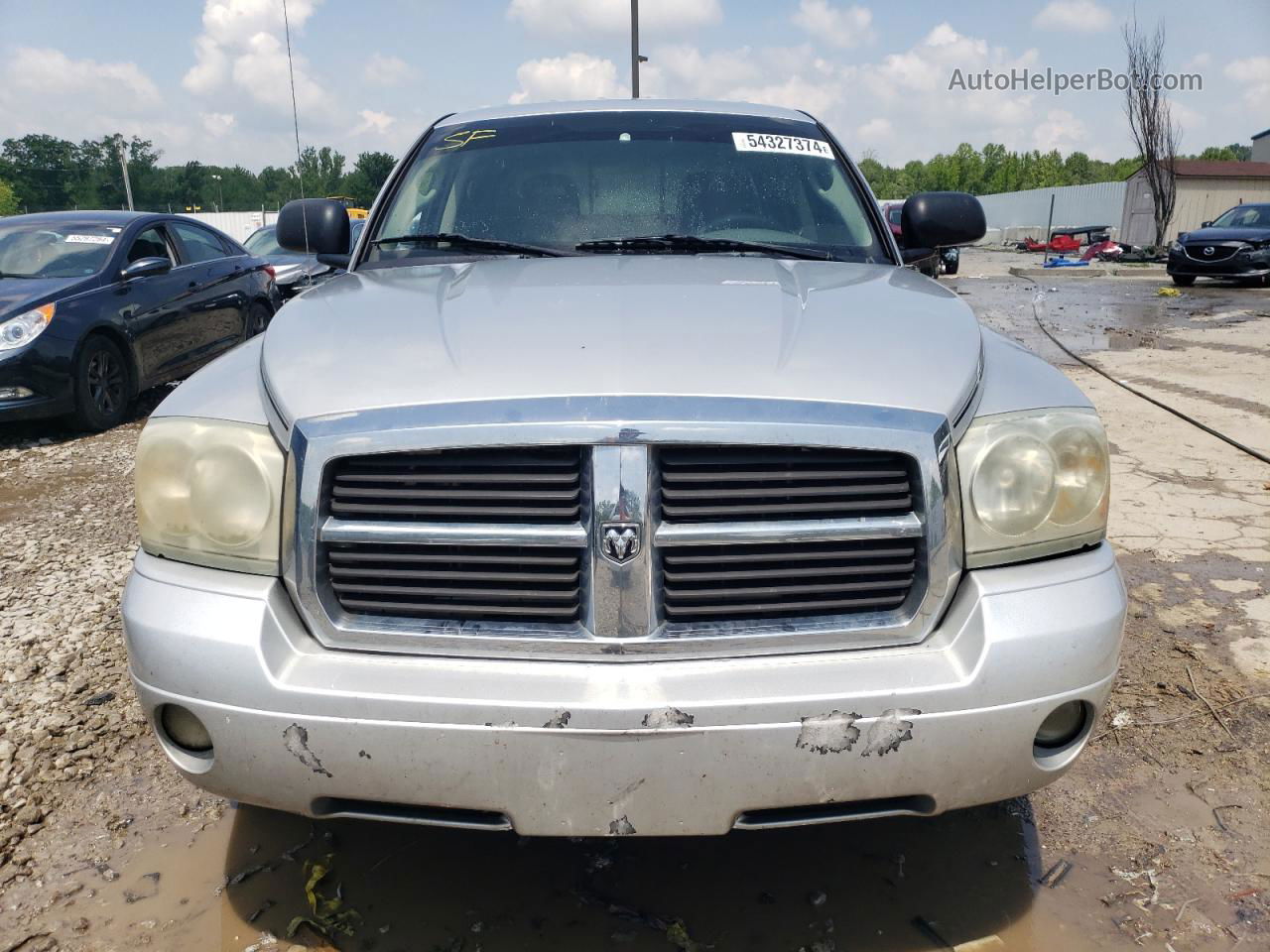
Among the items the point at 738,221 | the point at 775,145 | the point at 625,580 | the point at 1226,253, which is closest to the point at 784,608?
the point at 625,580

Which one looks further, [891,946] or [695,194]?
[695,194]

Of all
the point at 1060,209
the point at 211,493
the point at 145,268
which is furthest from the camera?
the point at 1060,209

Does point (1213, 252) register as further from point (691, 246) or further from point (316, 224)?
point (316, 224)

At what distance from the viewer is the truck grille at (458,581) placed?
5.57 ft

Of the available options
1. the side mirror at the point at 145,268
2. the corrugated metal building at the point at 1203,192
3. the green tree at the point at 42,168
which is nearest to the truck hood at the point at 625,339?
the side mirror at the point at 145,268

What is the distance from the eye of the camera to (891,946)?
1924mm

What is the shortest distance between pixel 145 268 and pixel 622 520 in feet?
22.5

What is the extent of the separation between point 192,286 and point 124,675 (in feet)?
18.5

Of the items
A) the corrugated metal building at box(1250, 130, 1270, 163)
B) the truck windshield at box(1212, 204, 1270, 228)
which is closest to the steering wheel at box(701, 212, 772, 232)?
the truck windshield at box(1212, 204, 1270, 228)

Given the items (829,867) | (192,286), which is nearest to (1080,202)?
(192,286)

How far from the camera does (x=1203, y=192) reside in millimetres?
39625

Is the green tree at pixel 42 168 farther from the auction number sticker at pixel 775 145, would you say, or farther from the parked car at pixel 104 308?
the auction number sticker at pixel 775 145

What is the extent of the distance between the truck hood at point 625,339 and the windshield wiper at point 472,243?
26cm

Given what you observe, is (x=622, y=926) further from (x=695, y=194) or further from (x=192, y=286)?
(x=192, y=286)
